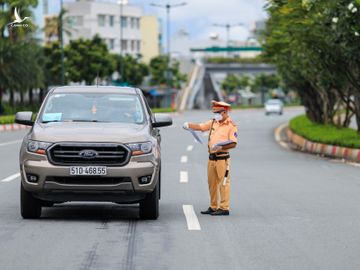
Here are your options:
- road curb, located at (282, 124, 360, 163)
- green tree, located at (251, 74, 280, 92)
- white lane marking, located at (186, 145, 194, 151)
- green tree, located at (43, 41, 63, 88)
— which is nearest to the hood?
road curb, located at (282, 124, 360, 163)

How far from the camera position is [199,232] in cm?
1110

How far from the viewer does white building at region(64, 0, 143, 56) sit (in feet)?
388

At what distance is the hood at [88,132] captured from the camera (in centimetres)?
1177

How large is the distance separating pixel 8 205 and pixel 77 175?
8.48 ft

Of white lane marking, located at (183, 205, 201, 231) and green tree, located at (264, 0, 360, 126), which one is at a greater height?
green tree, located at (264, 0, 360, 126)

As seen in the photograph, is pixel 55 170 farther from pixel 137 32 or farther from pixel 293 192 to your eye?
pixel 137 32

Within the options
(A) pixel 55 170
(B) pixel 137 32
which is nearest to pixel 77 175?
(A) pixel 55 170

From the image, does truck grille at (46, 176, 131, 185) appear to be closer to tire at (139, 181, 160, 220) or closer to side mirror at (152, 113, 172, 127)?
tire at (139, 181, 160, 220)

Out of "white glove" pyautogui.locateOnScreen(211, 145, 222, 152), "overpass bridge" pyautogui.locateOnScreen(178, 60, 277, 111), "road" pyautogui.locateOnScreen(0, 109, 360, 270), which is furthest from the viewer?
"overpass bridge" pyautogui.locateOnScreen(178, 60, 277, 111)

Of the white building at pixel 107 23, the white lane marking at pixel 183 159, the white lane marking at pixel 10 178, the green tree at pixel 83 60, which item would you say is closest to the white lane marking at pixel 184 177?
the white lane marking at pixel 10 178

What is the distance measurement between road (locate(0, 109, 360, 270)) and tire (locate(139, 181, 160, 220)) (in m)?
0.12

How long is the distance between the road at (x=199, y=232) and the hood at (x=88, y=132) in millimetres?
1040

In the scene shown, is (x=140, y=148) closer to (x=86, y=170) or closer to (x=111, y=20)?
(x=86, y=170)

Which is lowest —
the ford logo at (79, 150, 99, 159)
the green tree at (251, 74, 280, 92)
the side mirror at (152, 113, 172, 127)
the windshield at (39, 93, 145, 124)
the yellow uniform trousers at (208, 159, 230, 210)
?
the green tree at (251, 74, 280, 92)
